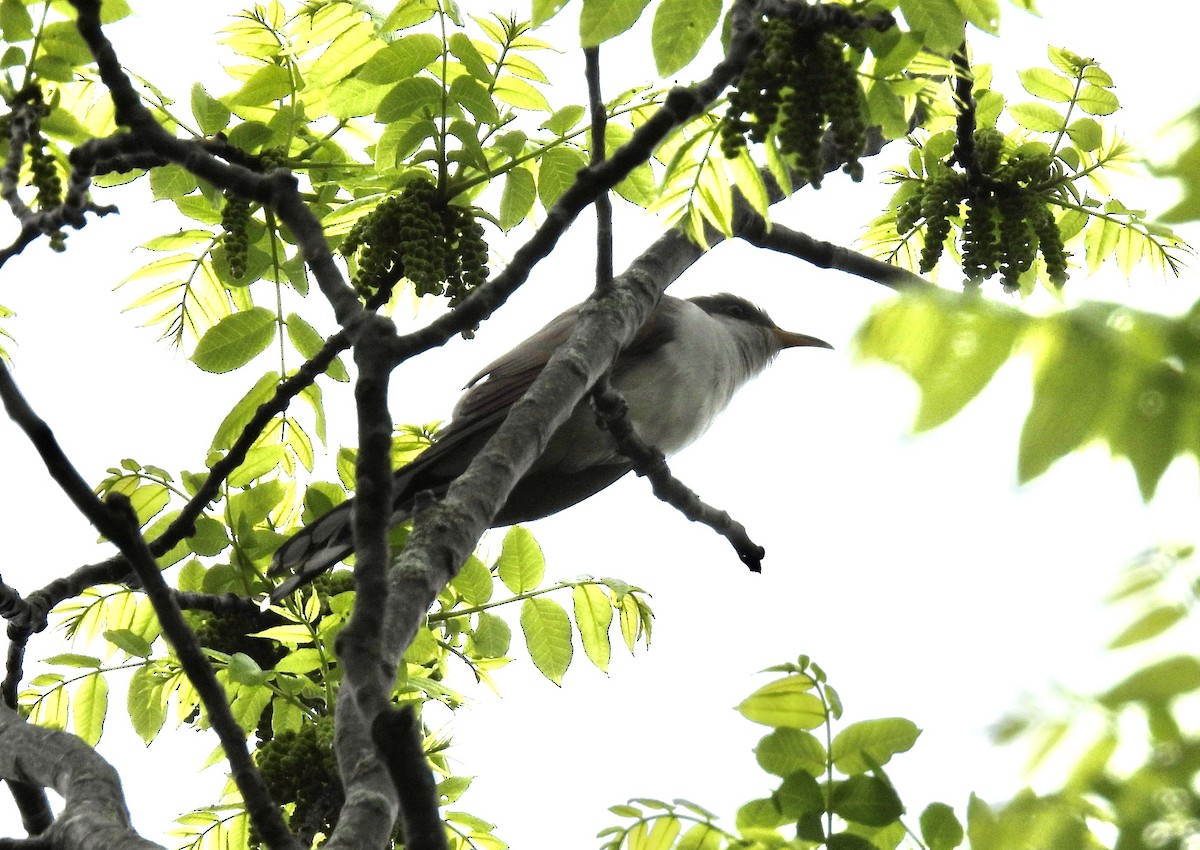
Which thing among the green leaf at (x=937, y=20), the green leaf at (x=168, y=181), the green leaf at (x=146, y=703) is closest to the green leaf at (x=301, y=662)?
the green leaf at (x=146, y=703)

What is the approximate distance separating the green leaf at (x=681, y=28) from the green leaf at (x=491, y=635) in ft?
5.83

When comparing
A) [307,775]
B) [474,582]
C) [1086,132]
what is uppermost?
[1086,132]

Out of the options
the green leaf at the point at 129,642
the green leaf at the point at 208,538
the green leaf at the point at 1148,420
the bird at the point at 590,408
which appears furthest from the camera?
the bird at the point at 590,408

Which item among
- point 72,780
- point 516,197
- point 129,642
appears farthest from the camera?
point 516,197

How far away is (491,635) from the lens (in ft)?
12.3

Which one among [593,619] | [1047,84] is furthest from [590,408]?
[1047,84]

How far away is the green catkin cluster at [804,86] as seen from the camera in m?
2.51

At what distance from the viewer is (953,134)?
13.4 ft

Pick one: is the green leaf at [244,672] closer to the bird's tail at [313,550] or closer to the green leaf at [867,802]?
the bird's tail at [313,550]

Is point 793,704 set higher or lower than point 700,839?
higher

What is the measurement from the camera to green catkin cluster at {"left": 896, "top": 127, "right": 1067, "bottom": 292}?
3889mm

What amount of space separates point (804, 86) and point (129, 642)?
84.9 inches

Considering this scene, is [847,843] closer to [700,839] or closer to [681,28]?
[700,839]

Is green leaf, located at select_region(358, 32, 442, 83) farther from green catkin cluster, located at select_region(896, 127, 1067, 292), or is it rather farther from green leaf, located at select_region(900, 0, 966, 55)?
green catkin cluster, located at select_region(896, 127, 1067, 292)
